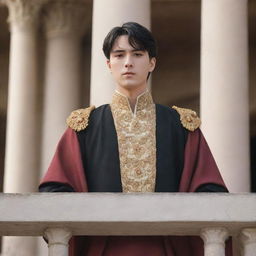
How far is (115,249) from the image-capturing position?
13.8 metres

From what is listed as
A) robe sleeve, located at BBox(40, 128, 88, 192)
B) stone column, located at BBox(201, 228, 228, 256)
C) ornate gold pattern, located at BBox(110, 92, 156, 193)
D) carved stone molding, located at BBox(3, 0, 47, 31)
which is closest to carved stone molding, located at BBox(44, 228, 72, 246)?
robe sleeve, located at BBox(40, 128, 88, 192)

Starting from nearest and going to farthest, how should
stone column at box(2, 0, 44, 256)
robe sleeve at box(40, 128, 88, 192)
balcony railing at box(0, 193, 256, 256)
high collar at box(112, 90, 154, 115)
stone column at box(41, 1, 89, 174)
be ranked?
balcony railing at box(0, 193, 256, 256) → robe sleeve at box(40, 128, 88, 192) → high collar at box(112, 90, 154, 115) → stone column at box(2, 0, 44, 256) → stone column at box(41, 1, 89, 174)

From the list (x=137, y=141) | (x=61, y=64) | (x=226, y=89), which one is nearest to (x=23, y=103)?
(x=61, y=64)

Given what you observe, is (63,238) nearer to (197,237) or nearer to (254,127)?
(197,237)

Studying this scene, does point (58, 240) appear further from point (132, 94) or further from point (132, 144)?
point (132, 94)

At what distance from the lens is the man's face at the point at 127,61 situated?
48.0ft

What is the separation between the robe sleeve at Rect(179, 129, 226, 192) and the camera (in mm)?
14227

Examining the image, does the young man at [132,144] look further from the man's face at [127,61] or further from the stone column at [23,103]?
the stone column at [23,103]

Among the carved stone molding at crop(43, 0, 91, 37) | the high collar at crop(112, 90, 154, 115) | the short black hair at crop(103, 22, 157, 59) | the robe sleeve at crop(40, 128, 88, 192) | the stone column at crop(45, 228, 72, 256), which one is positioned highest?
the carved stone molding at crop(43, 0, 91, 37)

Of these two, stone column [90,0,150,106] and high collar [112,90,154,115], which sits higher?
stone column [90,0,150,106]

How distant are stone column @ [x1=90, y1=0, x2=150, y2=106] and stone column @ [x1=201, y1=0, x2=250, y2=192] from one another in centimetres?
191

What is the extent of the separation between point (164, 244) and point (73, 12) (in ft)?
87.1

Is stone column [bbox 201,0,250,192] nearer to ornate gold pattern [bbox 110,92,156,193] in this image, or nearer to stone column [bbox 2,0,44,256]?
stone column [bbox 2,0,44,256]

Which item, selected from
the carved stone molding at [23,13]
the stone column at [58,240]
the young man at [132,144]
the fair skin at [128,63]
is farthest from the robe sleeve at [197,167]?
the carved stone molding at [23,13]
